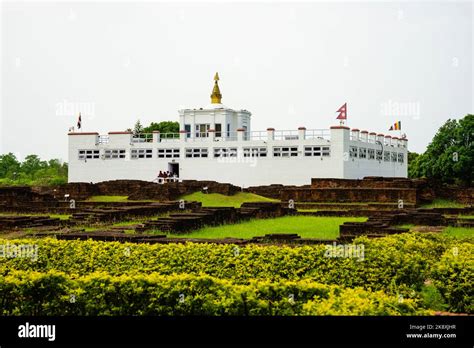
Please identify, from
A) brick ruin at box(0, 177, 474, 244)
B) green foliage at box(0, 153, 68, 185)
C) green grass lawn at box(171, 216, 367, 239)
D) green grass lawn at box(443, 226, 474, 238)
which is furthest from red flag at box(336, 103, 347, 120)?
green foliage at box(0, 153, 68, 185)

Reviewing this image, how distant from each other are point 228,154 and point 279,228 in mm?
20681

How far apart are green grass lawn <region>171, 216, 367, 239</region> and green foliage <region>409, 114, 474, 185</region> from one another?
61.9 ft

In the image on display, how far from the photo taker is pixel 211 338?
6.17 meters

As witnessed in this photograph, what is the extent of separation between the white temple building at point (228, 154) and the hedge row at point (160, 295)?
89.0 feet

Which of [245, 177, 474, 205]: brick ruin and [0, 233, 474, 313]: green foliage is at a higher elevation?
[245, 177, 474, 205]: brick ruin

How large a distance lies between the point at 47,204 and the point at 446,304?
1714cm

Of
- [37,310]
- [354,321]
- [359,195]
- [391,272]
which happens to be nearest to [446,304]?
[391,272]

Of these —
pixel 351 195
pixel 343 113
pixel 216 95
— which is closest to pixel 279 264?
pixel 351 195

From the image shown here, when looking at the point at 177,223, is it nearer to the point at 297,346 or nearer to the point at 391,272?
the point at 391,272

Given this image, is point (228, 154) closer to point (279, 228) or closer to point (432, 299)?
point (279, 228)

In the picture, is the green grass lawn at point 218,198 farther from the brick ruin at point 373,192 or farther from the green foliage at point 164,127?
the green foliage at point 164,127

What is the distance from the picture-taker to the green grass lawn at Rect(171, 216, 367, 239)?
14541 millimetres

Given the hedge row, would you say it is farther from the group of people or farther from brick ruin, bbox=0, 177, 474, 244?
the group of people

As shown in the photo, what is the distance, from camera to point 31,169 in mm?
57656
